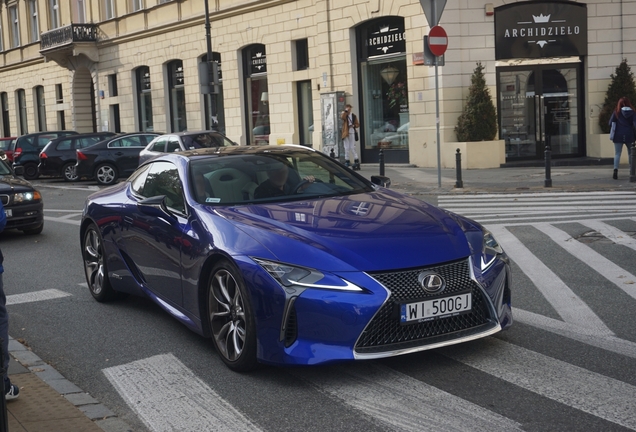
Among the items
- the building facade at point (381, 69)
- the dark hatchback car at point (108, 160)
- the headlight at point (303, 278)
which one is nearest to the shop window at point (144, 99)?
the building facade at point (381, 69)

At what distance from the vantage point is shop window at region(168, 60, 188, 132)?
1410 inches

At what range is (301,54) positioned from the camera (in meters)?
29.2

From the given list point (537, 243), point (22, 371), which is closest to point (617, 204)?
point (537, 243)

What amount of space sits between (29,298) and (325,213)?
400cm

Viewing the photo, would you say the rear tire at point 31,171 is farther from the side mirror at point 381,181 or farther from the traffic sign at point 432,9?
the side mirror at point 381,181

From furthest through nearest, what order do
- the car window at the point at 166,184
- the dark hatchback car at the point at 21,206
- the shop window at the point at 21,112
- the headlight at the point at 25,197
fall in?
the shop window at the point at 21,112, the headlight at the point at 25,197, the dark hatchback car at the point at 21,206, the car window at the point at 166,184

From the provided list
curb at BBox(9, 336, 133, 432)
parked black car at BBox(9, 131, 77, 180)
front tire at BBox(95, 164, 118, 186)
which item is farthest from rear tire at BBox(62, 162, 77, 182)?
curb at BBox(9, 336, 133, 432)

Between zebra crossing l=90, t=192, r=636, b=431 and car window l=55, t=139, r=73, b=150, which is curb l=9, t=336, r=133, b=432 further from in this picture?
car window l=55, t=139, r=73, b=150

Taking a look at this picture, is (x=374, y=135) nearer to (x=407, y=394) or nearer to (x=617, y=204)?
(x=617, y=204)

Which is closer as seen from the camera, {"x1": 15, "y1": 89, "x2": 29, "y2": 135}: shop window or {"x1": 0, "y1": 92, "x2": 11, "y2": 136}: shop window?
{"x1": 15, "y1": 89, "x2": 29, "y2": 135}: shop window

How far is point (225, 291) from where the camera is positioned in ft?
18.8

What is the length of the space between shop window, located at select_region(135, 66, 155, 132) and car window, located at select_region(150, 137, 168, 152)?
16602 mm

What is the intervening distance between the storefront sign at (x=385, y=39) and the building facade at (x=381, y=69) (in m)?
0.04

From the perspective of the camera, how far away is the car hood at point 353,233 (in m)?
5.30
